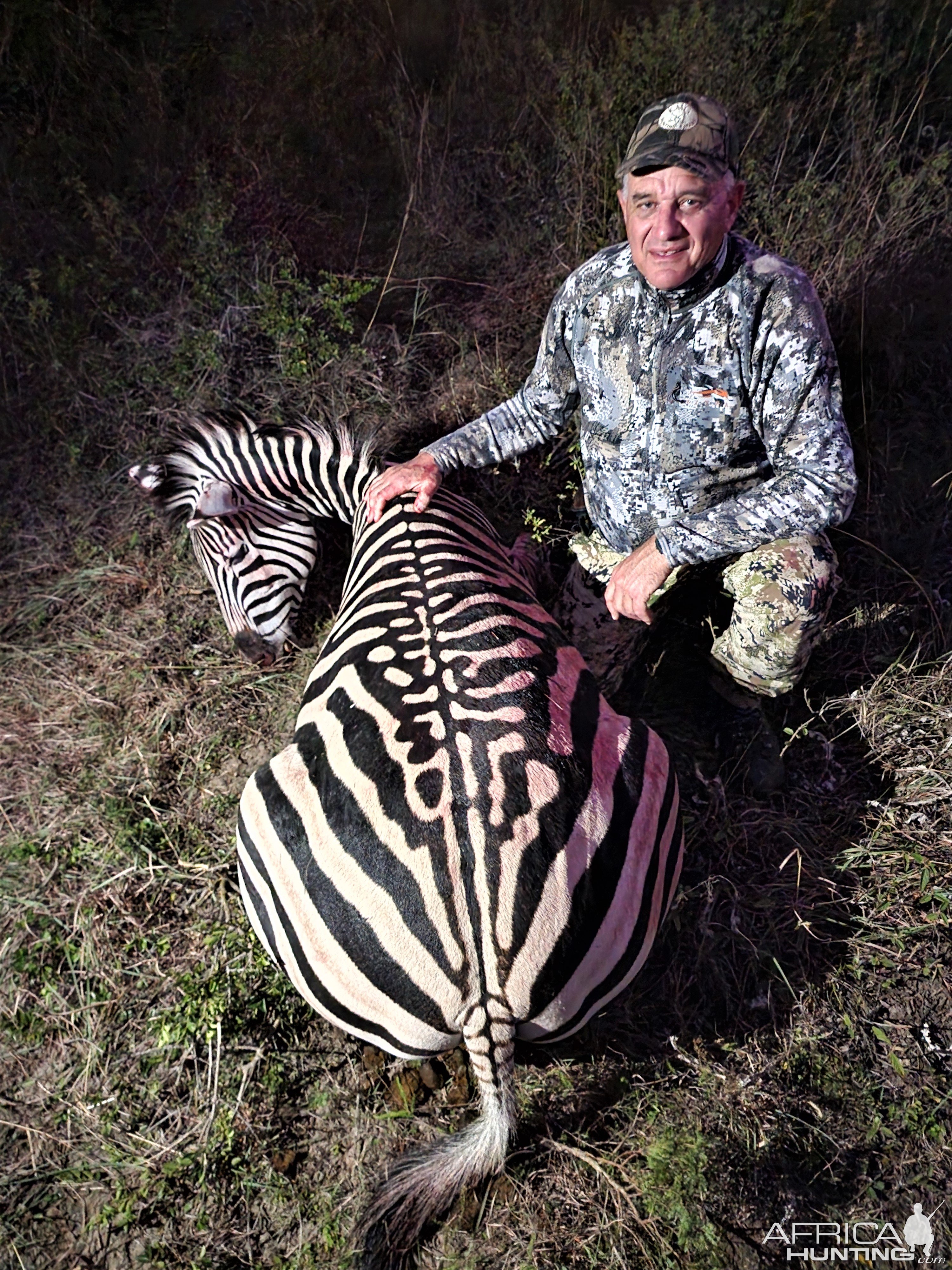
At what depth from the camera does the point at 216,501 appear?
10.2 feet

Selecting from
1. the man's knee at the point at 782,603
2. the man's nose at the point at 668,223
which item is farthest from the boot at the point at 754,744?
the man's nose at the point at 668,223

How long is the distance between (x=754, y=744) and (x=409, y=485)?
169 centimetres

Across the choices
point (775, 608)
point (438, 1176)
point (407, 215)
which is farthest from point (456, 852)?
point (407, 215)

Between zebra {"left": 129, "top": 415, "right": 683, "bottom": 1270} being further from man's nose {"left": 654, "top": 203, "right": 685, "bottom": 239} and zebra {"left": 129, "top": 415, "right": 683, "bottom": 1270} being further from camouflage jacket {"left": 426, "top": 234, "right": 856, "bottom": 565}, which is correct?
man's nose {"left": 654, "top": 203, "right": 685, "bottom": 239}

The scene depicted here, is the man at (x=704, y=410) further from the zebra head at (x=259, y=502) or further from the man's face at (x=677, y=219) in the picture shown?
the zebra head at (x=259, y=502)

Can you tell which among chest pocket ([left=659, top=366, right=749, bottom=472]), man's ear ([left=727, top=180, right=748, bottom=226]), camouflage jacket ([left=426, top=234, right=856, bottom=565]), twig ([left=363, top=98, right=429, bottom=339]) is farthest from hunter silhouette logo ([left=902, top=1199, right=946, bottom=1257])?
twig ([left=363, top=98, right=429, bottom=339])

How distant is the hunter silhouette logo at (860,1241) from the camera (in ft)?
7.21

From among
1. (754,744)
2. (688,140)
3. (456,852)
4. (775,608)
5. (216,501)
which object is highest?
(688,140)

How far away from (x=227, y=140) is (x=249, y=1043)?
4.54 m

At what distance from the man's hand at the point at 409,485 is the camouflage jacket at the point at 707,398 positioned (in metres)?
0.57

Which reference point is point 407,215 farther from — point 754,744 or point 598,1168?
point 598,1168

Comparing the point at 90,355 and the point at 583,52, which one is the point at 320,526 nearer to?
the point at 90,355

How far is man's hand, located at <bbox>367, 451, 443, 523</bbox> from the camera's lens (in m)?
2.91

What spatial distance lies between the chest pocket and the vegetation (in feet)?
2.94
